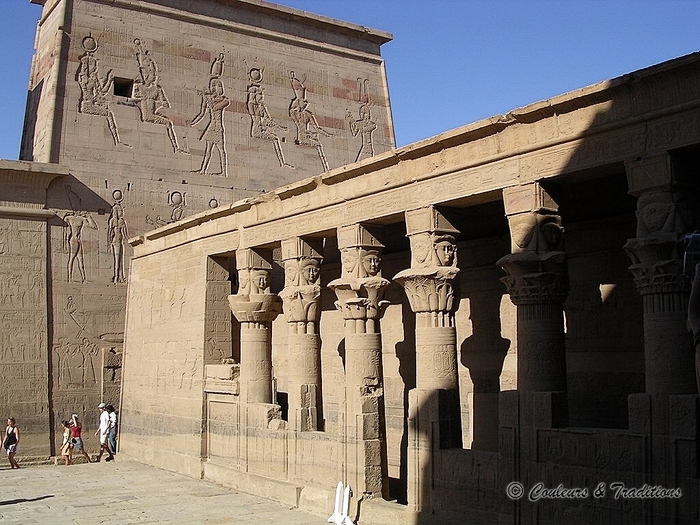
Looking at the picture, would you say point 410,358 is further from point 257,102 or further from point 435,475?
point 257,102

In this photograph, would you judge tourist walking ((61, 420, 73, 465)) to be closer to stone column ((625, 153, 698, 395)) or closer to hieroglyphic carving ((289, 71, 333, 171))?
hieroglyphic carving ((289, 71, 333, 171))

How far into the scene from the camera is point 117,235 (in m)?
17.2

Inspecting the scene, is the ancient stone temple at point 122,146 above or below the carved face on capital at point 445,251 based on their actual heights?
above

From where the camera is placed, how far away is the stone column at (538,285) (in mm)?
8195

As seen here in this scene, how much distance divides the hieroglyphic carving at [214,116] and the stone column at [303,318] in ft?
23.4

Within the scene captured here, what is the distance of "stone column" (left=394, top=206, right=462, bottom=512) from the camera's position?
30.3 feet

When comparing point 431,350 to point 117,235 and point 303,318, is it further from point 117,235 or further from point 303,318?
point 117,235

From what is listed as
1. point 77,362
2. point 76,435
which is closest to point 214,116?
point 77,362

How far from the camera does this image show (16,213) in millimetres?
16234

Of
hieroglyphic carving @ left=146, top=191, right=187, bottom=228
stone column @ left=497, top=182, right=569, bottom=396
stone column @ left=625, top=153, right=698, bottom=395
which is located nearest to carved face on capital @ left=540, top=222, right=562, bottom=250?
stone column @ left=497, top=182, right=569, bottom=396

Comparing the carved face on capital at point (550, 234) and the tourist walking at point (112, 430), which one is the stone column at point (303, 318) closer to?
the carved face on capital at point (550, 234)

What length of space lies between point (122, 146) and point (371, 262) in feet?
28.7

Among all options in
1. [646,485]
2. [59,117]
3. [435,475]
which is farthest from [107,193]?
[646,485]

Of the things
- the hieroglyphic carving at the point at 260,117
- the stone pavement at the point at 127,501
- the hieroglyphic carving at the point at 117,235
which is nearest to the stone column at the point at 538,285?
the stone pavement at the point at 127,501
